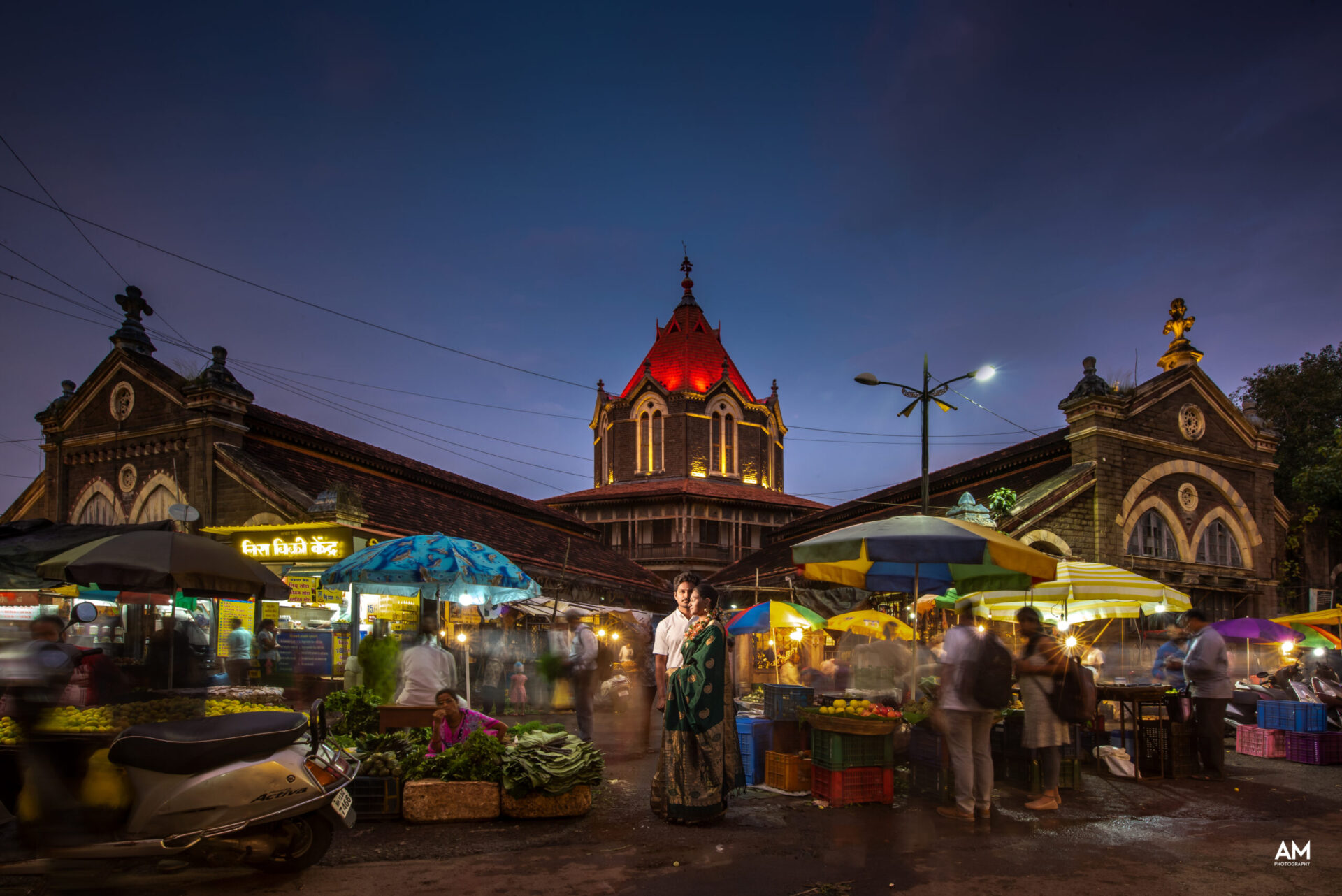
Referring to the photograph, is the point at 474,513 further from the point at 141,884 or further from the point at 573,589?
the point at 141,884

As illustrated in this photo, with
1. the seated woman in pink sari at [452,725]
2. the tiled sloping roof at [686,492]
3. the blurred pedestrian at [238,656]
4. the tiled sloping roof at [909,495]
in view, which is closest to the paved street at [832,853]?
the seated woman in pink sari at [452,725]

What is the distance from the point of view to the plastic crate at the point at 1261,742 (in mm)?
11977

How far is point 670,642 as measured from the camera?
8445mm

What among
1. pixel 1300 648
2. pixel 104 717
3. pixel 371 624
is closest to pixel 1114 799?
pixel 104 717

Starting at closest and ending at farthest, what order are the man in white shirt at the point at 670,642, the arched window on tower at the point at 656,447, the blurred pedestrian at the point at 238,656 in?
the man in white shirt at the point at 670,642 → the blurred pedestrian at the point at 238,656 → the arched window on tower at the point at 656,447

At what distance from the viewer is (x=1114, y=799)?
28.4 feet

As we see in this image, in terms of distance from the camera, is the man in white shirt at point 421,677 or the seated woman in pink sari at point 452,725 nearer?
the seated woman in pink sari at point 452,725

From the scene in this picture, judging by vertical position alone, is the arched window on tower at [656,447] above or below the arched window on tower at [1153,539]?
above

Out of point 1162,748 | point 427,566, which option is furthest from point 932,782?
point 427,566

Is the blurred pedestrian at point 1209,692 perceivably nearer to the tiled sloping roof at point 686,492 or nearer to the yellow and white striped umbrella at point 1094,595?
the yellow and white striped umbrella at point 1094,595

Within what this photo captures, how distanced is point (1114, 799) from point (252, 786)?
7.81m

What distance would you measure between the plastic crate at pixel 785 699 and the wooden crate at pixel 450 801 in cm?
327

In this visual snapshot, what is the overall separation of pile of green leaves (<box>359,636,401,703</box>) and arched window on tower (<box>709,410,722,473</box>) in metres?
26.0

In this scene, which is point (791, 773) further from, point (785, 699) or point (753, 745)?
point (785, 699)
